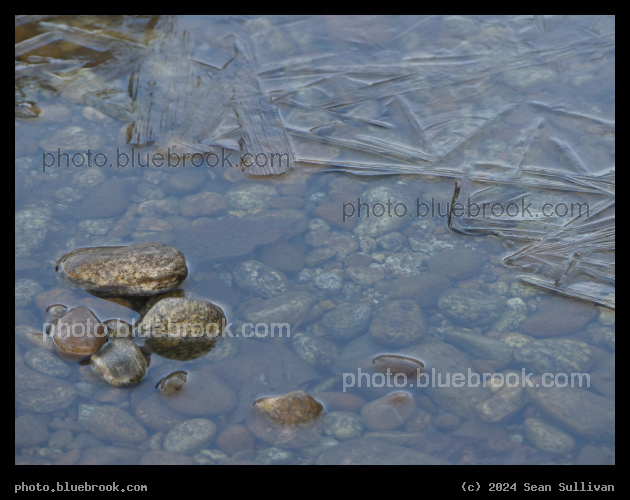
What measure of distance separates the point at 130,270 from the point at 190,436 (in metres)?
1.21

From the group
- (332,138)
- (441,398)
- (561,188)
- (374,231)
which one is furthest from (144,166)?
(561,188)

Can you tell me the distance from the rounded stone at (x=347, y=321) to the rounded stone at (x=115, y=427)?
1.34 metres

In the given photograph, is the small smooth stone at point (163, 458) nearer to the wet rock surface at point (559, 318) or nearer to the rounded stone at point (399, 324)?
the rounded stone at point (399, 324)

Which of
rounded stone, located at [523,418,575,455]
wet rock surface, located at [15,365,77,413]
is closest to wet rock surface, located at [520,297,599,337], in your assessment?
rounded stone, located at [523,418,575,455]

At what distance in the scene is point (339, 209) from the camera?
4.49m

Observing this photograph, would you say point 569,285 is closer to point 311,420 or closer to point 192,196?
point 311,420

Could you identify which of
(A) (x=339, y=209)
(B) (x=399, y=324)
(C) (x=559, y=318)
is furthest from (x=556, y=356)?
(A) (x=339, y=209)

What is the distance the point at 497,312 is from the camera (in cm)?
384

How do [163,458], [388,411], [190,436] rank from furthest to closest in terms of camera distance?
[388,411] < [190,436] < [163,458]

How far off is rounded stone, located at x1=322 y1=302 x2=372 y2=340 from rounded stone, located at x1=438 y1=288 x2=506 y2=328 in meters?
0.56

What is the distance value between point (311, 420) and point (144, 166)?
2.73 metres

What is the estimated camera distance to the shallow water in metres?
3.25

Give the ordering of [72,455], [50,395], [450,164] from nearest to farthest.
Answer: [72,455] < [50,395] < [450,164]

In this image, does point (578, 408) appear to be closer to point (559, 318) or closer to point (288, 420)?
point (559, 318)
